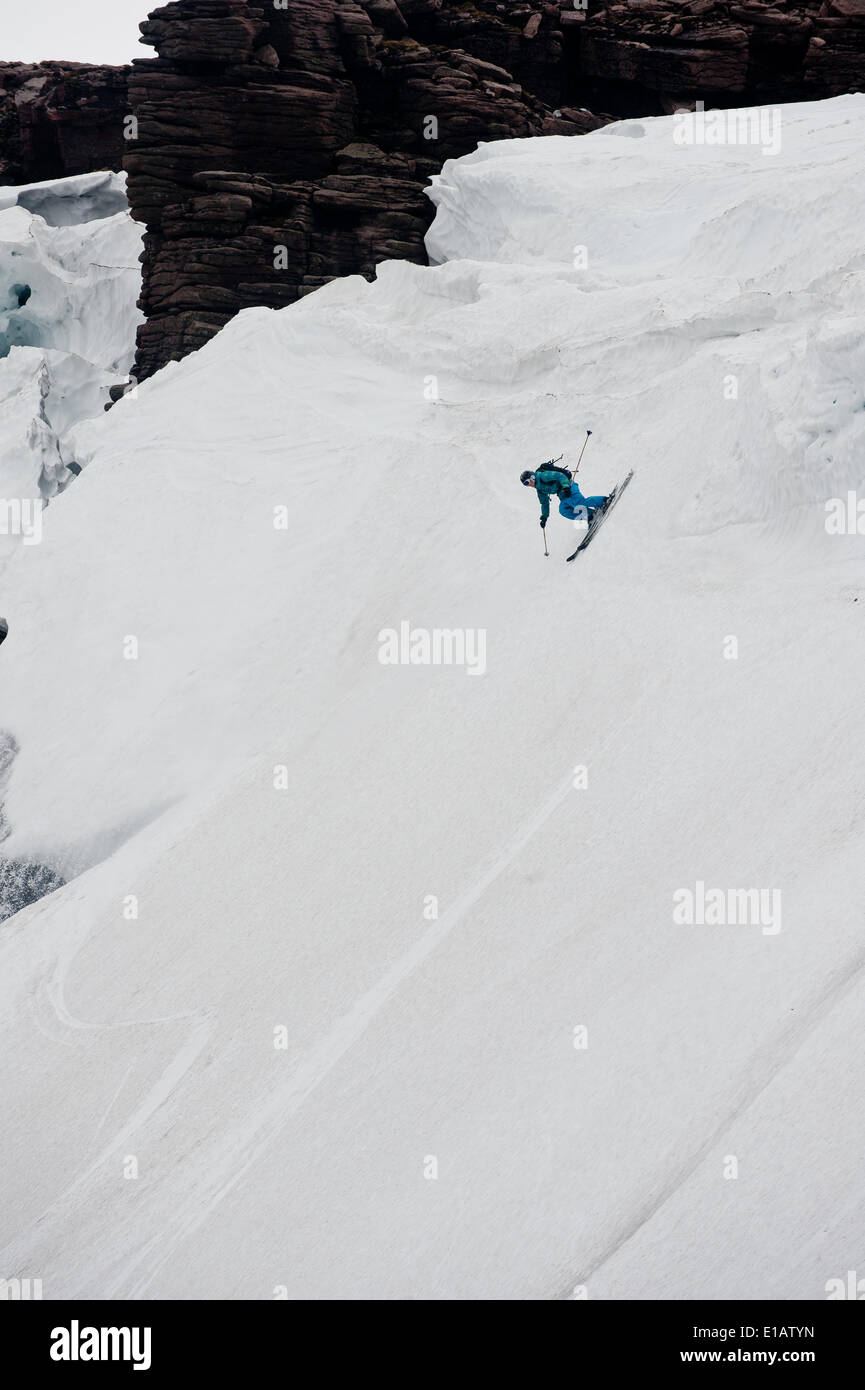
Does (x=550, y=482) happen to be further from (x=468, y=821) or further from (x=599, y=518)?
(x=468, y=821)

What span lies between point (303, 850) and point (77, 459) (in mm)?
17659

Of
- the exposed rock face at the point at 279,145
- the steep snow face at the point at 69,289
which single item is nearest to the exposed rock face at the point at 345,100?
the exposed rock face at the point at 279,145

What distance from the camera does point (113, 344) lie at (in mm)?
47812

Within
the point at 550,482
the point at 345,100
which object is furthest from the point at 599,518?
the point at 345,100

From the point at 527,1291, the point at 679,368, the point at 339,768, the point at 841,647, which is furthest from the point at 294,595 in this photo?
the point at 527,1291

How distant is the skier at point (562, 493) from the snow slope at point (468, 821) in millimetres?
692

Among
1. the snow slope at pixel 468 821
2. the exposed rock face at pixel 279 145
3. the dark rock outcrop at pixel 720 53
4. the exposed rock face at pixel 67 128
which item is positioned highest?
the exposed rock face at pixel 67 128

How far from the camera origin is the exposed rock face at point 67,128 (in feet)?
169

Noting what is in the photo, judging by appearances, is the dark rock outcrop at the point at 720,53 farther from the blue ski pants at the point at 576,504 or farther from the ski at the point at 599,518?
the blue ski pants at the point at 576,504

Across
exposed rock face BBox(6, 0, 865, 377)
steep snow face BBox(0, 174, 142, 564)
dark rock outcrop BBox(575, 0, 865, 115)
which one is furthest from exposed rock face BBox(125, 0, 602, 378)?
steep snow face BBox(0, 174, 142, 564)

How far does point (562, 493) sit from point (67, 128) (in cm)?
4505

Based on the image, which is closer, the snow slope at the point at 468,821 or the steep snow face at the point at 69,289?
the snow slope at the point at 468,821

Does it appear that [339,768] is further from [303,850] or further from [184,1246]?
[184,1246]

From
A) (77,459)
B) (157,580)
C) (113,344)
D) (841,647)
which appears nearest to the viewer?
(841,647)
